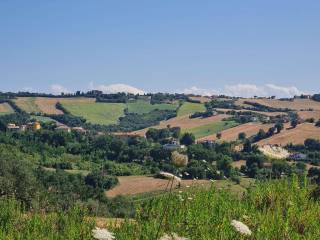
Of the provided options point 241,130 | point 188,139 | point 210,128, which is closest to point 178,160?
point 188,139

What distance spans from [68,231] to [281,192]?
194 inches

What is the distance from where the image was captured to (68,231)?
33.4 feet

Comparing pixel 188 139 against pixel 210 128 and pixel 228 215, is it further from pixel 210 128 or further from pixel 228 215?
pixel 228 215

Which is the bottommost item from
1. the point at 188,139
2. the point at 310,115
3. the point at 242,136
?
the point at 188,139

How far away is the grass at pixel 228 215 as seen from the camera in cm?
944

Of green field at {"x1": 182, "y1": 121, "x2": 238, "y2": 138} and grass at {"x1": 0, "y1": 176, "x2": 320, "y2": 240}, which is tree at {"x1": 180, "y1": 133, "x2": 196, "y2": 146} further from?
grass at {"x1": 0, "y1": 176, "x2": 320, "y2": 240}

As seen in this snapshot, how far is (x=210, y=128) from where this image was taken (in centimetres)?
18662

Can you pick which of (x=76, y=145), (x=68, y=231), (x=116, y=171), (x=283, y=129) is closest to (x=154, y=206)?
(x=68, y=231)

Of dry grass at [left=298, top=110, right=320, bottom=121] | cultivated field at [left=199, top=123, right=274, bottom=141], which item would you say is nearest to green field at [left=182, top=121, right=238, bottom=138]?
cultivated field at [left=199, top=123, right=274, bottom=141]

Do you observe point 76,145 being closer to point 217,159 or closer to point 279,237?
point 217,159

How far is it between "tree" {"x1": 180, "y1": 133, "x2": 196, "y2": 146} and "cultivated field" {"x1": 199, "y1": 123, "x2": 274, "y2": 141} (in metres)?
4.57

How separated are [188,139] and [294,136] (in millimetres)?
30805

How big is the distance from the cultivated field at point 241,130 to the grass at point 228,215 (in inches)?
6025

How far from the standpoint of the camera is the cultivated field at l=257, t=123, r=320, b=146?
151750mm
